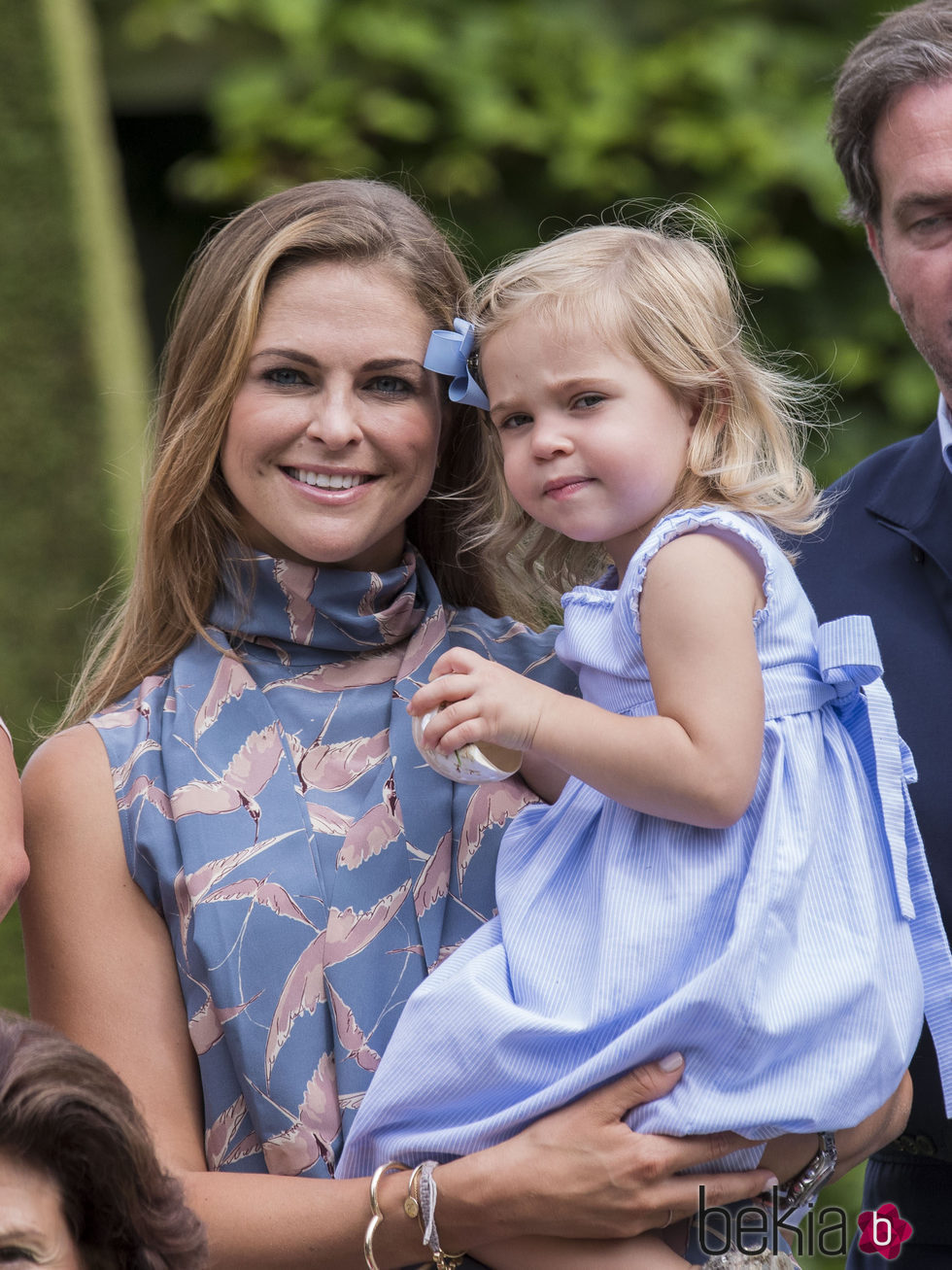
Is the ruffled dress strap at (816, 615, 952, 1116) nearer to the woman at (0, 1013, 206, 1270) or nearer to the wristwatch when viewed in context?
the wristwatch

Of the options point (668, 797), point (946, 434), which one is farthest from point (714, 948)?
point (946, 434)

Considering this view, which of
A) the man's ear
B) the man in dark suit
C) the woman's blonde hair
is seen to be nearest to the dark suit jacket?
the man in dark suit

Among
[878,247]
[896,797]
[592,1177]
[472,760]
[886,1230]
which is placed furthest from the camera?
[878,247]

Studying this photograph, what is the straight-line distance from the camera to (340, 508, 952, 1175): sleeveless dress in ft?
6.40

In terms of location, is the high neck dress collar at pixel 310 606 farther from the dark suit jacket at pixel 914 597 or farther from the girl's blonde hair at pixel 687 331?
the dark suit jacket at pixel 914 597

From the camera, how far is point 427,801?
229 centimetres

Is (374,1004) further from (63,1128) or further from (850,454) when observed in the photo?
(850,454)

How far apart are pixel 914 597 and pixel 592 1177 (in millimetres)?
1154

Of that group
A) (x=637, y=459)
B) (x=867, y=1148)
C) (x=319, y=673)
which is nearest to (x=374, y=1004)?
(x=319, y=673)

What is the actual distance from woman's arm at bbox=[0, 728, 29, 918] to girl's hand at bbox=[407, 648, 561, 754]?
54 cm

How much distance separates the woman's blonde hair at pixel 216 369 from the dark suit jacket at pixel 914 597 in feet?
2.23

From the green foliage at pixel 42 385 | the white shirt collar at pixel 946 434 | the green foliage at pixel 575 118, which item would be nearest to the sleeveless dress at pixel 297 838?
Result: the white shirt collar at pixel 946 434

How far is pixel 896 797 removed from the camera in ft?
7.03

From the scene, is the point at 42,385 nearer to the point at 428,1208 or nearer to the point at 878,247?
the point at 878,247
